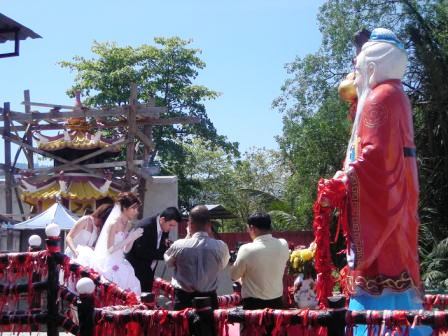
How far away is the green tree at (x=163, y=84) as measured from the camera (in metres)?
28.4

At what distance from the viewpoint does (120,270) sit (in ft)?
23.6

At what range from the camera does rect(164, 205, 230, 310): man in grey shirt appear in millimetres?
5445

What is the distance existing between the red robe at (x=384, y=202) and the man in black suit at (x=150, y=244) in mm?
2418

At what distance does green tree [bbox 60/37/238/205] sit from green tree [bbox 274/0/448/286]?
6232 millimetres

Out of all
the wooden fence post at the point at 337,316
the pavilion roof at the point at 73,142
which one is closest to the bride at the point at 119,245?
the wooden fence post at the point at 337,316

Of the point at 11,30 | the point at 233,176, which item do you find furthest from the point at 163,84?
the point at 11,30

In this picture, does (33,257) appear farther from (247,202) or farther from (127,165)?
(247,202)

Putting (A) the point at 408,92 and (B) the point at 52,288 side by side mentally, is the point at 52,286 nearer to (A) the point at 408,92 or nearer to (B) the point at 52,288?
(B) the point at 52,288

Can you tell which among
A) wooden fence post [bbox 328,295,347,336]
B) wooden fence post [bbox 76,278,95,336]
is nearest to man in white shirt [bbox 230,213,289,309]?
wooden fence post [bbox 76,278,95,336]

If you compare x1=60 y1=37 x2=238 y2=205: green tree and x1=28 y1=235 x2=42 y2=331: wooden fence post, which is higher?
x1=60 y1=37 x2=238 y2=205: green tree

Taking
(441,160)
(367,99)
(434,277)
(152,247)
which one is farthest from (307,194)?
(367,99)

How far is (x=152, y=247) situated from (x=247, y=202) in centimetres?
2659

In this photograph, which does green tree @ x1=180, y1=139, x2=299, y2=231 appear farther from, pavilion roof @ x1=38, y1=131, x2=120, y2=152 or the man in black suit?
the man in black suit

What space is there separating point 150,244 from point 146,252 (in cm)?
11
